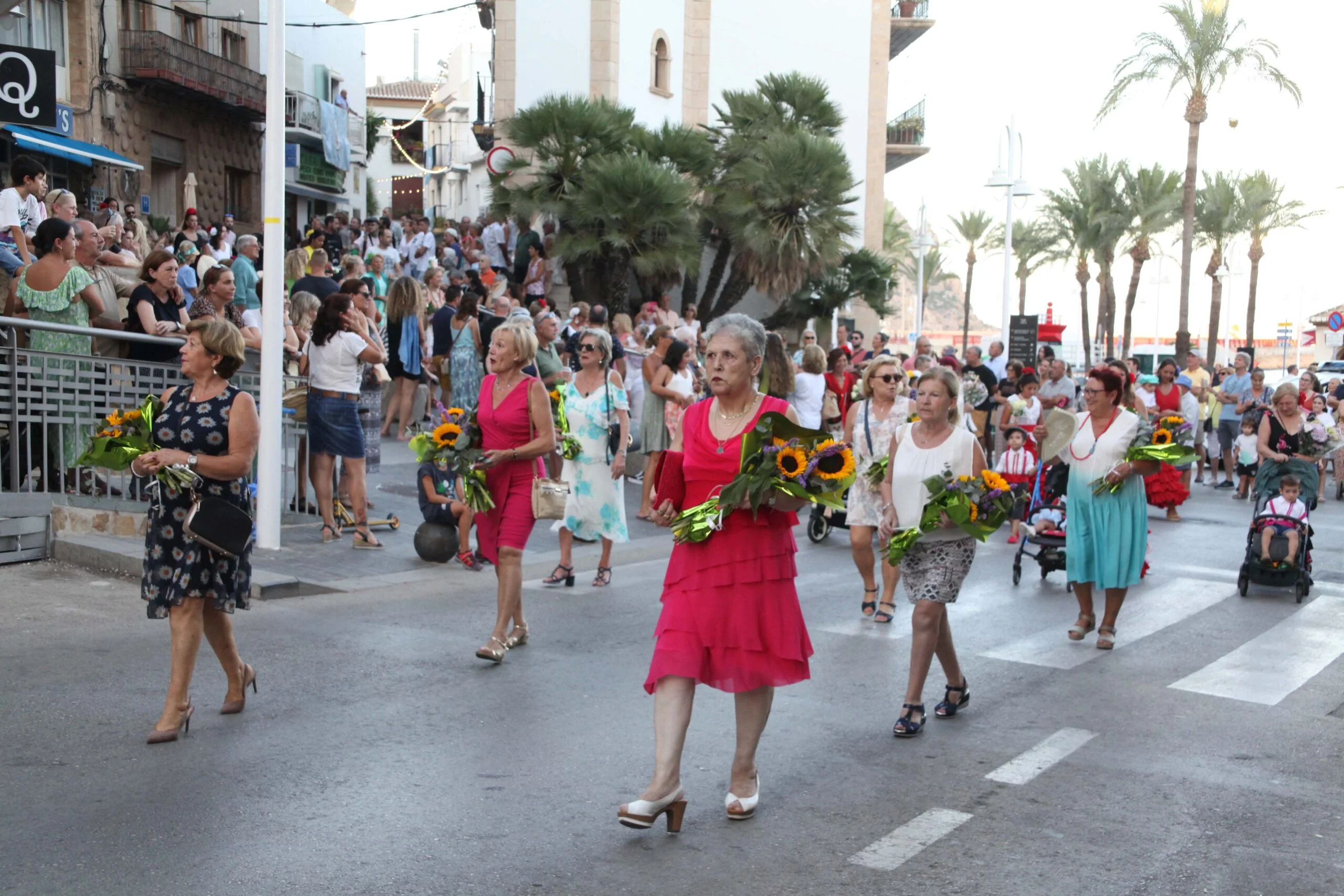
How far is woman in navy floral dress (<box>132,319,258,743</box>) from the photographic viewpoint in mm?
5961

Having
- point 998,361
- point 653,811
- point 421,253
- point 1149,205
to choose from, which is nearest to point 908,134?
point 1149,205

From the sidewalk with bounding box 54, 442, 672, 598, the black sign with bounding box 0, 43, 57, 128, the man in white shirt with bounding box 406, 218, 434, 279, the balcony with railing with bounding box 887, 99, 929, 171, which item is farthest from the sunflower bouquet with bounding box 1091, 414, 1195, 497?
Result: the balcony with railing with bounding box 887, 99, 929, 171

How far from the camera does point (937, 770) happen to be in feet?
19.5

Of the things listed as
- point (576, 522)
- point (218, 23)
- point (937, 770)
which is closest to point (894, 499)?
point (937, 770)

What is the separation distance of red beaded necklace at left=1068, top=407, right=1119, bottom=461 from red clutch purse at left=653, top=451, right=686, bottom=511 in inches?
171

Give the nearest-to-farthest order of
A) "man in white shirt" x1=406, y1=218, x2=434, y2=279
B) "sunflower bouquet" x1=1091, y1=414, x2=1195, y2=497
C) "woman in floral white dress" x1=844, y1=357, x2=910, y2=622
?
"sunflower bouquet" x1=1091, y1=414, x2=1195, y2=497, "woman in floral white dress" x1=844, y1=357, x2=910, y2=622, "man in white shirt" x1=406, y1=218, x2=434, y2=279

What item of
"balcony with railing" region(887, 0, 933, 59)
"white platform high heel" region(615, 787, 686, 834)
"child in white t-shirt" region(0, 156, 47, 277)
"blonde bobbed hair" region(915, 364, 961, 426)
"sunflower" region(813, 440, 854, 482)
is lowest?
"white platform high heel" region(615, 787, 686, 834)

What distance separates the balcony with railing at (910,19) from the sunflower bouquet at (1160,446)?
4281cm

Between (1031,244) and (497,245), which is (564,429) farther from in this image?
(1031,244)

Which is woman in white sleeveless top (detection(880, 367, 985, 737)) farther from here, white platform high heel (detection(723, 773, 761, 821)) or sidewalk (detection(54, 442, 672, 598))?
sidewalk (detection(54, 442, 672, 598))

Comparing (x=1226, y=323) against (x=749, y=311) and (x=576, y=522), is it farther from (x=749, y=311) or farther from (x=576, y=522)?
(x=576, y=522)

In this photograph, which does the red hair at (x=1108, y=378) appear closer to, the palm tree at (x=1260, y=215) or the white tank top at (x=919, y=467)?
the white tank top at (x=919, y=467)

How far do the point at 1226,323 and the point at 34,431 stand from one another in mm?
70092

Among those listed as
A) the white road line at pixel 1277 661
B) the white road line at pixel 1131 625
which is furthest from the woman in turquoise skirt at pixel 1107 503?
the white road line at pixel 1277 661
